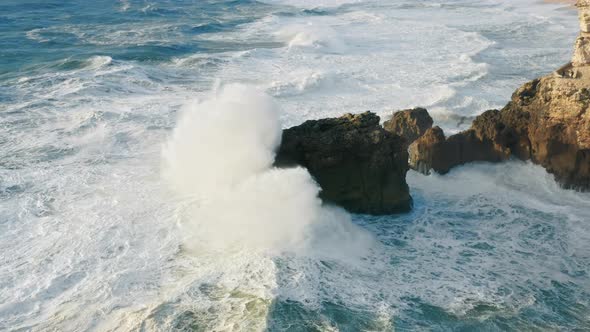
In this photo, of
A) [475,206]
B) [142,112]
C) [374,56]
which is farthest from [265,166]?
[374,56]

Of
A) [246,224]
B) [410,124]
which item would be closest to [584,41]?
[410,124]

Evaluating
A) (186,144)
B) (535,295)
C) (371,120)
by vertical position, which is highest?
(371,120)

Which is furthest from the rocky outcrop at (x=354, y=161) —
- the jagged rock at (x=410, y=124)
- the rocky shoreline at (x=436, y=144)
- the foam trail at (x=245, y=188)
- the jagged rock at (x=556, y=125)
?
the jagged rock at (x=556, y=125)

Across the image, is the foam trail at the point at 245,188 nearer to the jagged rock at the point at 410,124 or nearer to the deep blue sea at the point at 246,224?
the deep blue sea at the point at 246,224

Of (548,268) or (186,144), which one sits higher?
(186,144)

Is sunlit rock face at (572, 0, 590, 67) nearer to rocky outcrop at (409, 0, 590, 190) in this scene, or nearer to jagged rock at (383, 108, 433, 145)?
rocky outcrop at (409, 0, 590, 190)

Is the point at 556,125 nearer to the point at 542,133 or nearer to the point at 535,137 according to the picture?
the point at 542,133

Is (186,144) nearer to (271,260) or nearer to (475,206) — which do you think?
(271,260)

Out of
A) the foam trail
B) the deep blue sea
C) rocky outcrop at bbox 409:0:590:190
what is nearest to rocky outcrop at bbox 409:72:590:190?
rocky outcrop at bbox 409:0:590:190

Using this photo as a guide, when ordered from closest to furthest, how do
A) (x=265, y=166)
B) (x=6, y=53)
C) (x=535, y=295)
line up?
(x=535, y=295) < (x=265, y=166) < (x=6, y=53)
